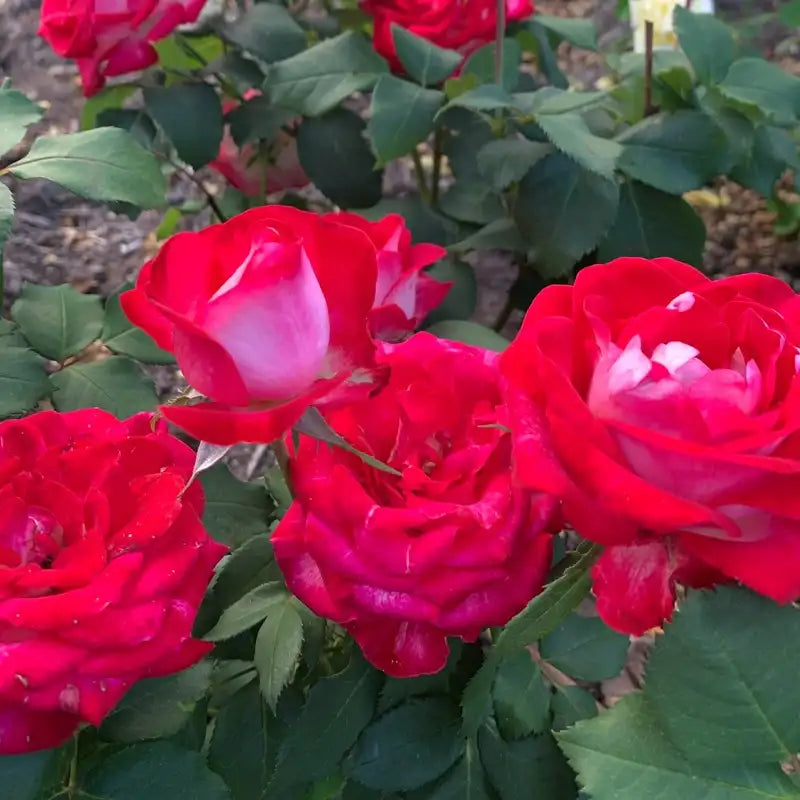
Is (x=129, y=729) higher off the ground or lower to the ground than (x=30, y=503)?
lower

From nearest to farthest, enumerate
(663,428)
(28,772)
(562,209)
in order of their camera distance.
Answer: (663,428) → (28,772) → (562,209)

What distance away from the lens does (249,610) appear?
526mm

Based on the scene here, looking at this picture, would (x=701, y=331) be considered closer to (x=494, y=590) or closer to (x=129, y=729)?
(x=494, y=590)

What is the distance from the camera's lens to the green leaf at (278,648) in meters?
0.47

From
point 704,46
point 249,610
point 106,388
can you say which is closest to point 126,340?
point 106,388

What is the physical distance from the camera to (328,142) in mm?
1028

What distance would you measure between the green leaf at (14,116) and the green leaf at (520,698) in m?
0.46

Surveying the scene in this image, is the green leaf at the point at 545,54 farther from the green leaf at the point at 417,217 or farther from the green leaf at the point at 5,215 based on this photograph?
the green leaf at the point at 5,215

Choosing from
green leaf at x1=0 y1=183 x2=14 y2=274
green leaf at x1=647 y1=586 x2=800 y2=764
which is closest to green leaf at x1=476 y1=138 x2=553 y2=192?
green leaf at x1=0 y1=183 x2=14 y2=274

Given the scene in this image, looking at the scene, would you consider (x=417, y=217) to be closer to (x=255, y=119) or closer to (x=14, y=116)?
(x=255, y=119)

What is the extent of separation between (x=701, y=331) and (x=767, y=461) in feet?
0.24

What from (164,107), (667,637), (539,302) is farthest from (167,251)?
(164,107)

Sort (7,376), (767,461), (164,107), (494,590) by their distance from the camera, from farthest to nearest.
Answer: (164,107) → (7,376) → (494,590) → (767,461)

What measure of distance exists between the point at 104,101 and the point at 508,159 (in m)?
0.55
